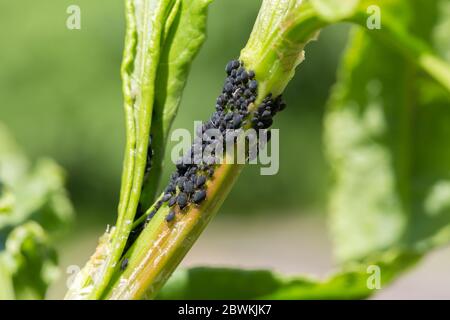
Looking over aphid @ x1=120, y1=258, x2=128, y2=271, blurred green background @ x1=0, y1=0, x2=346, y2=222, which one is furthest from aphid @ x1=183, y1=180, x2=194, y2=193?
blurred green background @ x1=0, y1=0, x2=346, y2=222

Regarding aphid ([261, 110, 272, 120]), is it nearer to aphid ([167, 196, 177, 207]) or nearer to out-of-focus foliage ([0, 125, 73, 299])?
aphid ([167, 196, 177, 207])

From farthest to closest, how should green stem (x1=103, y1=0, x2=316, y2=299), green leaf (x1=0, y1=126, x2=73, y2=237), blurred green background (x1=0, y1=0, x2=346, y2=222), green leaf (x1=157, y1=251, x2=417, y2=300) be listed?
1. blurred green background (x1=0, y1=0, x2=346, y2=222)
2. green leaf (x1=0, y1=126, x2=73, y2=237)
3. green leaf (x1=157, y1=251, x2=417, y2=300)
4. green stem (x1=103, y1=0, x2=316, y2=299)

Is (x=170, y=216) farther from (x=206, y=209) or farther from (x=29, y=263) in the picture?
(x=29, y=263)

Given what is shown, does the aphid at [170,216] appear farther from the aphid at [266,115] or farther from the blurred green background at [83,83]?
the blurred green background at [83,83]

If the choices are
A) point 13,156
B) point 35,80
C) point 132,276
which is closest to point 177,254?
point 132,276

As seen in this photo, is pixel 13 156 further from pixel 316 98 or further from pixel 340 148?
pixel 316 98

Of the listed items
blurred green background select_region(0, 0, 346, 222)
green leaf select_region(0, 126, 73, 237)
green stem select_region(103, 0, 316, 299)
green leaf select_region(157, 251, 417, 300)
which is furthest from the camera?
blurred green background select_region(0, 0, 346, 222)
